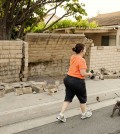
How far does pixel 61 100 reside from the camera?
7.36m

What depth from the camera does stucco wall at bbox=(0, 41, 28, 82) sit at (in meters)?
8.92

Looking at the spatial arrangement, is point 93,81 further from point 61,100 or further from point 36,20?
point 36,20

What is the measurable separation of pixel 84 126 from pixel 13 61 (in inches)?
160

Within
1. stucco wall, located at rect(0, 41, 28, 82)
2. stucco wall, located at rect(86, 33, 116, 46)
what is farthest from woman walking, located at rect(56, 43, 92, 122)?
stucco wall, located at rect(86, 33, 116, 46)

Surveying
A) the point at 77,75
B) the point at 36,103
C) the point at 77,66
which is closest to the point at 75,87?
the point at 77,75

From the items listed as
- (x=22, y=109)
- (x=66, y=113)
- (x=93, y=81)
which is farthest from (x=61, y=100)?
(x=93, y=81)

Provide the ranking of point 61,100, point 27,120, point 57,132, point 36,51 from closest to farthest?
point 57,132 → point 27,120 → point 61,100 → point 36,51

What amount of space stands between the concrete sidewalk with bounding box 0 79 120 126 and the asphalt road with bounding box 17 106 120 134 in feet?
1.99

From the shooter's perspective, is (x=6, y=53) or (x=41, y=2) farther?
(x=41, y=2)

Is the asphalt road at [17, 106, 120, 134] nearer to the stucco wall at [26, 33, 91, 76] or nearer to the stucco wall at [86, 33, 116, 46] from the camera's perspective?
the stucco wall at [26, 33, 91, 76]

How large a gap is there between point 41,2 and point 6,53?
520 centimetres

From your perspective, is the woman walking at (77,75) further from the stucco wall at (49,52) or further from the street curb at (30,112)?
the stucco wall at (49,52)

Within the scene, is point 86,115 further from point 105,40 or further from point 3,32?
point 105,40

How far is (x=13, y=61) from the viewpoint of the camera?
917cm
